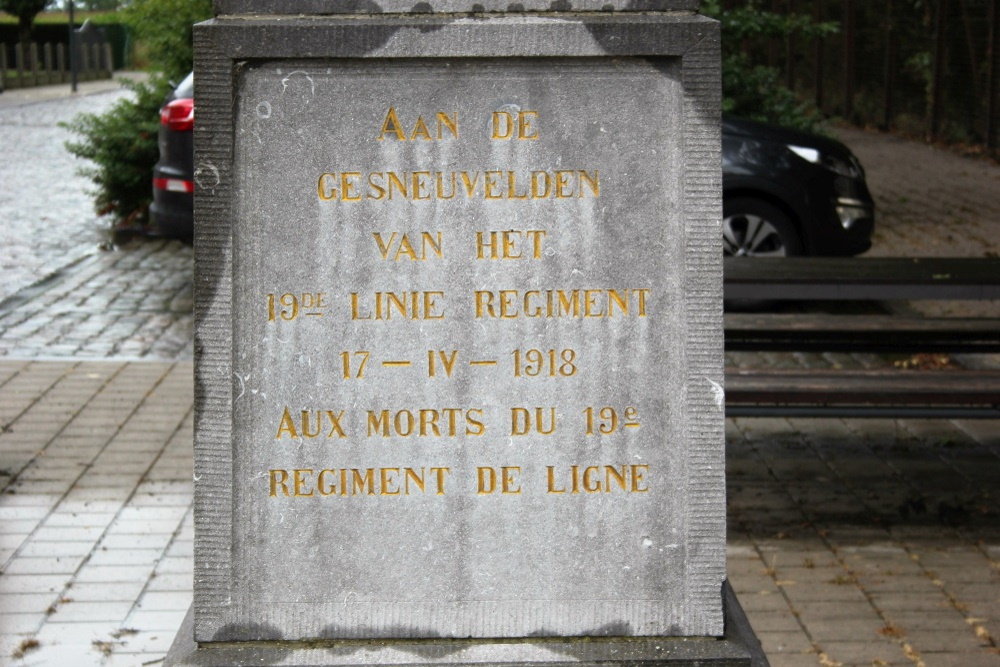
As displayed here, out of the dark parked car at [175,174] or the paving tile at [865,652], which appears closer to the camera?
the paving tile at [865,652]

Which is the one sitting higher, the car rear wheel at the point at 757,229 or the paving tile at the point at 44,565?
the car rear wheel at the point at 757,229

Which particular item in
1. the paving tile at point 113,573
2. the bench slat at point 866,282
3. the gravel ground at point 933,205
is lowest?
the gravel ground at point 933,205

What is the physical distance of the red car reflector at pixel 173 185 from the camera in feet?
37.7

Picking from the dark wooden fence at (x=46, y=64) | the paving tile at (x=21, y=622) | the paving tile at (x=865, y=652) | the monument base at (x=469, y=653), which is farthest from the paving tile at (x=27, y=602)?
the dark wooden fence at (x=46, y=64)

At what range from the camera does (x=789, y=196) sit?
1054cm

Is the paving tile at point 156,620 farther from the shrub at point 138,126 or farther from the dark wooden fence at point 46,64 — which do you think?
the dark wooden fence at point 46,64

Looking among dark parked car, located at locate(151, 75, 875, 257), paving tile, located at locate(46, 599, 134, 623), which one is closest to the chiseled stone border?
paving tile, located at locate(46, 599, 134, 623)

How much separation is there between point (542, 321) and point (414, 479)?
0.49 metres

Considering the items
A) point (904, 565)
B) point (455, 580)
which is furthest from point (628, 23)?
point (904, 565)

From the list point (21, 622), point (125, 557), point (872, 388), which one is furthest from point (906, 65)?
point (21, 622)

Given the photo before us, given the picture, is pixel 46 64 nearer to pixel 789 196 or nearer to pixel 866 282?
pixel 789 196

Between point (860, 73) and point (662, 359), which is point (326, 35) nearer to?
point (662, 359)

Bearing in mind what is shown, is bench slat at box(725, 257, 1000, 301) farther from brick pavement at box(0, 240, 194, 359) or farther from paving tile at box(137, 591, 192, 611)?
brick pavement at box(0, 240, 194, 359)

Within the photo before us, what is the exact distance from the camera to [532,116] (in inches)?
146
